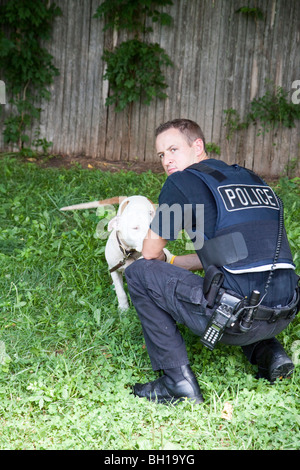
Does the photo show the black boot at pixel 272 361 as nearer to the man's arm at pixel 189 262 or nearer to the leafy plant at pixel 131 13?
the man's arm at pixel 189 262

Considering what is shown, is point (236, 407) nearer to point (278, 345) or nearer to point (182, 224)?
point (278, 345)

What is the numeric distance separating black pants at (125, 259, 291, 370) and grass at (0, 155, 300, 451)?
27cm

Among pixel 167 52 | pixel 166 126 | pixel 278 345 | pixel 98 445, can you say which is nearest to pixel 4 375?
pixel 98 445

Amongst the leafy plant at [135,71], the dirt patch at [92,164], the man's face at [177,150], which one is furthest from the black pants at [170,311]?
the leafy plant at [135,71]

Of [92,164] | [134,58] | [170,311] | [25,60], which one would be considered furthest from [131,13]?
[170,311]

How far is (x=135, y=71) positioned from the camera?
7.52 meters

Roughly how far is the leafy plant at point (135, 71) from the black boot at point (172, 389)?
5366mm

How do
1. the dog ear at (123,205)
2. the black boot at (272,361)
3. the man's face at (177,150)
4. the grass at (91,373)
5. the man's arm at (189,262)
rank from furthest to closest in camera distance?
the dog ear at (123,205)
the man's arm at (189,262)
the man's face at (177,150)
the black boot at (272,361)
the grass at (91,373)

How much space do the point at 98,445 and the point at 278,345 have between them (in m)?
1.20

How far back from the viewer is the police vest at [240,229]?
246 centimetres

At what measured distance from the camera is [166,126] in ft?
10.3

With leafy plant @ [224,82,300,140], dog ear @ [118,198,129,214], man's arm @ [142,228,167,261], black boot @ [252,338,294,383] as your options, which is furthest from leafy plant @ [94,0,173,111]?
black boot @ [252,338,294,383]

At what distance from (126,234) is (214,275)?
3.44ft

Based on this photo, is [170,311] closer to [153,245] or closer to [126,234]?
[153,245]
